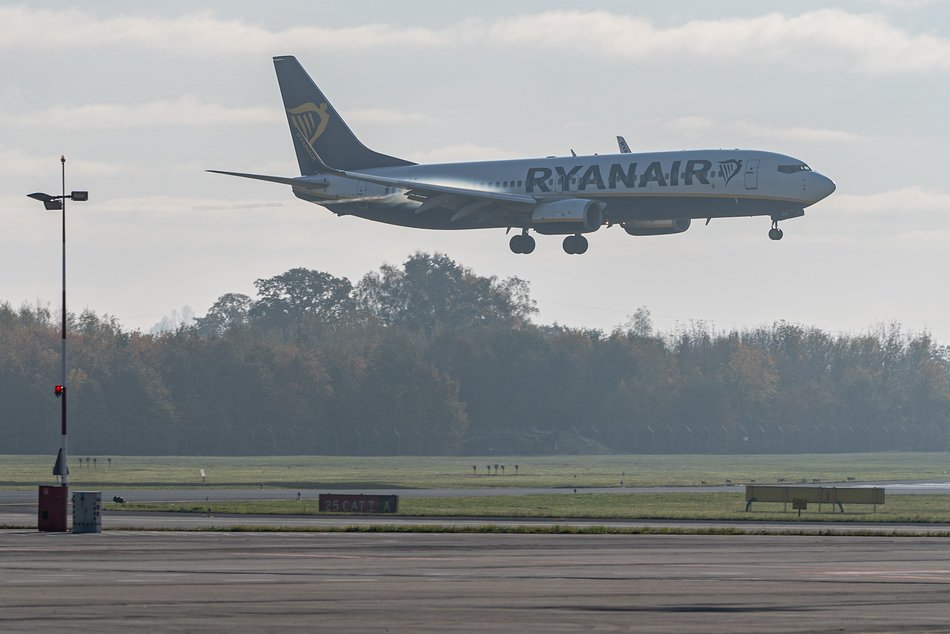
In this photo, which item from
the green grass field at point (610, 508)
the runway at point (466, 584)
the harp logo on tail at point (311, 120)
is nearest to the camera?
the runway at point (466, 584)

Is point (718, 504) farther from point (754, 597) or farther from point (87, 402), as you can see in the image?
point (87, 402)

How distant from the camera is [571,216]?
286 ft

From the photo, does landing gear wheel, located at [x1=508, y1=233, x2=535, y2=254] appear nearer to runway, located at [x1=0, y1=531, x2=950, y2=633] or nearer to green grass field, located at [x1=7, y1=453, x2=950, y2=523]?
green grass field, located at [x1=7, y1=453, x2=950, y2=523]

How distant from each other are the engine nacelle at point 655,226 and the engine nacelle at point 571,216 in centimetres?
198

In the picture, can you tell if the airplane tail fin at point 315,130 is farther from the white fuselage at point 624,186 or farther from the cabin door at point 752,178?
the cabin door at point 752,178

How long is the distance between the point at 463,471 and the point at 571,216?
107ft

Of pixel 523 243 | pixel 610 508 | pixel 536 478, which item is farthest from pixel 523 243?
pixel 610 508

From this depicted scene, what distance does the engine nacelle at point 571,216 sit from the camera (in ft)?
286

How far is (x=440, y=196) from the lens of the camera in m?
91.2

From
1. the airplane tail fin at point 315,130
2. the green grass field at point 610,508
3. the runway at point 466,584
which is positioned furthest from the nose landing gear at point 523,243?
the runway at point 466,584

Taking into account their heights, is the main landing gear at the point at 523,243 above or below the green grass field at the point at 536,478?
above

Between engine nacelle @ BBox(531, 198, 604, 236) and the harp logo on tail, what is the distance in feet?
65.5

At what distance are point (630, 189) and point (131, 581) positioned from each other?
60.8 m

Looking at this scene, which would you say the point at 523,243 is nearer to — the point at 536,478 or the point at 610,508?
the point at 536,478
